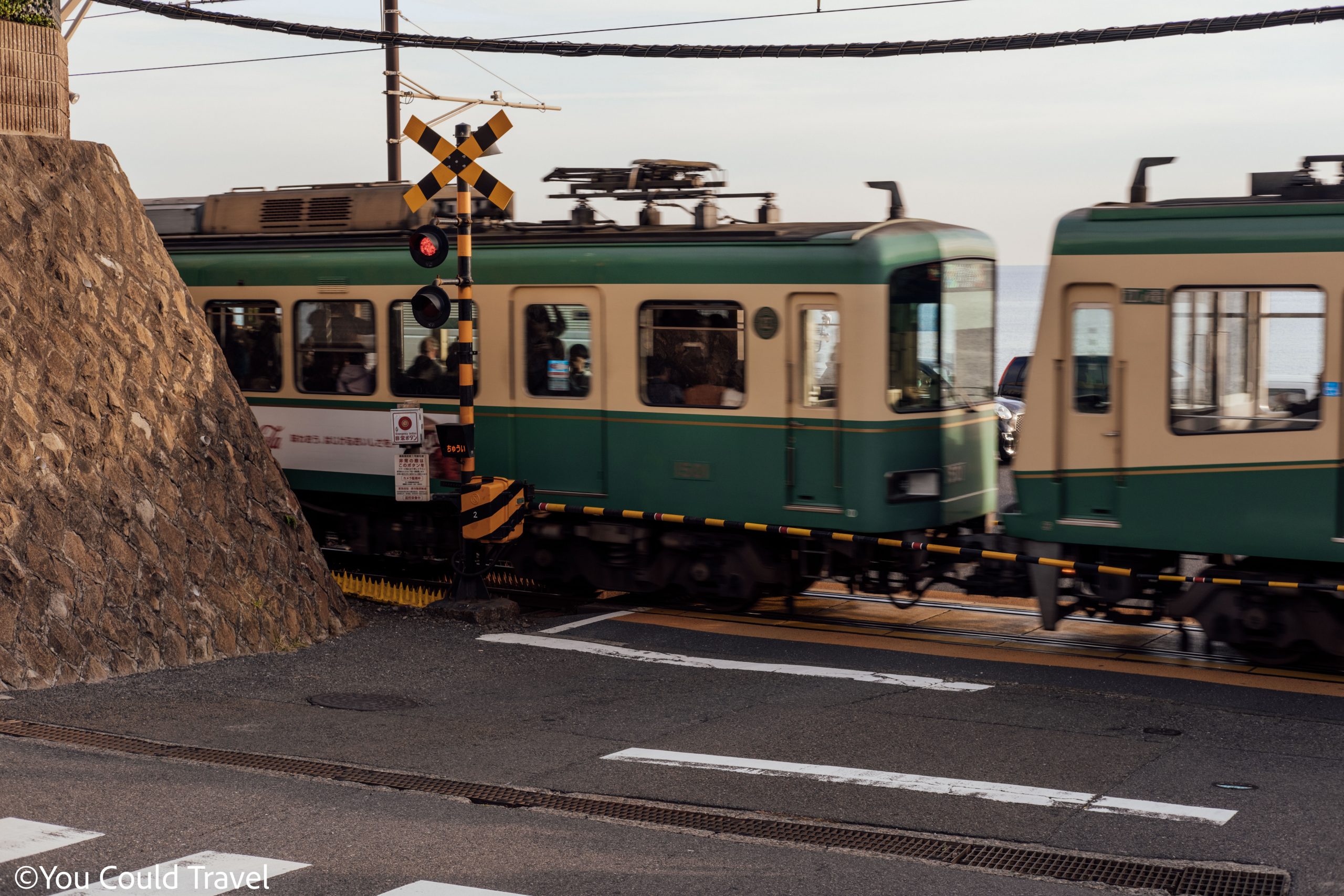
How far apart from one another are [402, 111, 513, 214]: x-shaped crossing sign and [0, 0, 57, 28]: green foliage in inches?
127

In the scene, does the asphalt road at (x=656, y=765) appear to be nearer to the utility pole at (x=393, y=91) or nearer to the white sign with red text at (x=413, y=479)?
the white sign with red text at (x=413, y=479)

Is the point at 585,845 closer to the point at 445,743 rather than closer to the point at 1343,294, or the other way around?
the point at 445,743

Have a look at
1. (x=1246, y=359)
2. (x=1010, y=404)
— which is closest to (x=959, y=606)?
(x=1246, y=359)

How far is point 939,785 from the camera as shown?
8.43 metres

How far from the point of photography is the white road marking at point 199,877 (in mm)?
6543

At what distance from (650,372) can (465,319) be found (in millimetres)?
1670

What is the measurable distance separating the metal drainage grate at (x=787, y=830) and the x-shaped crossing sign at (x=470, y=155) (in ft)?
19.8

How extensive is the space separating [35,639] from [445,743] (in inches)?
130

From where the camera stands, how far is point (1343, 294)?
34.0ft

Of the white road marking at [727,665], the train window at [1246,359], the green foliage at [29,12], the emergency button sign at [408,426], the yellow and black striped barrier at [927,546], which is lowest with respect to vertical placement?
the white road marking at [727,665]

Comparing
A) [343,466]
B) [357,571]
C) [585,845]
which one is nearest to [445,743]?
[585,845]

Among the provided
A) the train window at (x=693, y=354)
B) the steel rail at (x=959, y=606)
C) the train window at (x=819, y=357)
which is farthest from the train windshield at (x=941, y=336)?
the steel rail at (x=959, y=606)

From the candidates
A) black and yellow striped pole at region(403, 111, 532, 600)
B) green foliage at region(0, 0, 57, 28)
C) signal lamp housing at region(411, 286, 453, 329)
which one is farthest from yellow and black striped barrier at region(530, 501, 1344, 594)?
green foliage at region(0, 0, 57, 28)

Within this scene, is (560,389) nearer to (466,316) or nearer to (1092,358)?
(466,316)
